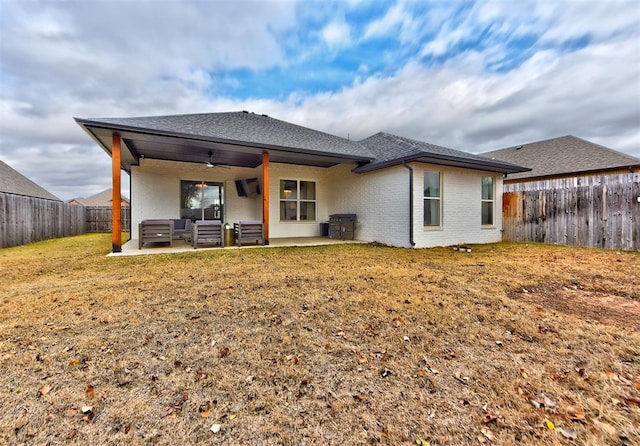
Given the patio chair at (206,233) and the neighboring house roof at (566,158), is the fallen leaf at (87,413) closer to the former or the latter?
the patio chair at (206,233)

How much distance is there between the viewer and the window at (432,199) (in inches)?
329

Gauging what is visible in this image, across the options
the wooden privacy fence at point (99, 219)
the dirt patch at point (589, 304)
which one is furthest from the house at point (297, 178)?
the wooden privacy fence at point (99, 219)

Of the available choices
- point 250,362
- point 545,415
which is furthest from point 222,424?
point 545,415

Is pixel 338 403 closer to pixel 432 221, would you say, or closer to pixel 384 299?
pixel 384 299

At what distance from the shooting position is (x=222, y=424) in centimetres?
144

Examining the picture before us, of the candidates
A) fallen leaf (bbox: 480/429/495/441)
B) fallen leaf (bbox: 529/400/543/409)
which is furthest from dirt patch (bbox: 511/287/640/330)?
fallen leaf (bbox: 480/429/495/441)

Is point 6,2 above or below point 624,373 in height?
above

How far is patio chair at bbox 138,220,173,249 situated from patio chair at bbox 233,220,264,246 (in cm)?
194

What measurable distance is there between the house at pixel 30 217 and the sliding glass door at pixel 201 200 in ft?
17.4

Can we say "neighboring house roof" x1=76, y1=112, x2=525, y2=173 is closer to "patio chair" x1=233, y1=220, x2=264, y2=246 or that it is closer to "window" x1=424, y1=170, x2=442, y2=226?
"window" x1=424, y1=170, x2=442, y2=226

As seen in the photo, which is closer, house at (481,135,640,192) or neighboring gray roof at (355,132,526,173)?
neighboring gray roof at (355,132,526,173)

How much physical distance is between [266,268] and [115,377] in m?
3.37

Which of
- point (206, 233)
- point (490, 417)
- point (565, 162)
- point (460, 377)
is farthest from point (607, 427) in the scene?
point (565, 162)

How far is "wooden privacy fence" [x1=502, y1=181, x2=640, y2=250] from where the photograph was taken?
7.28m
